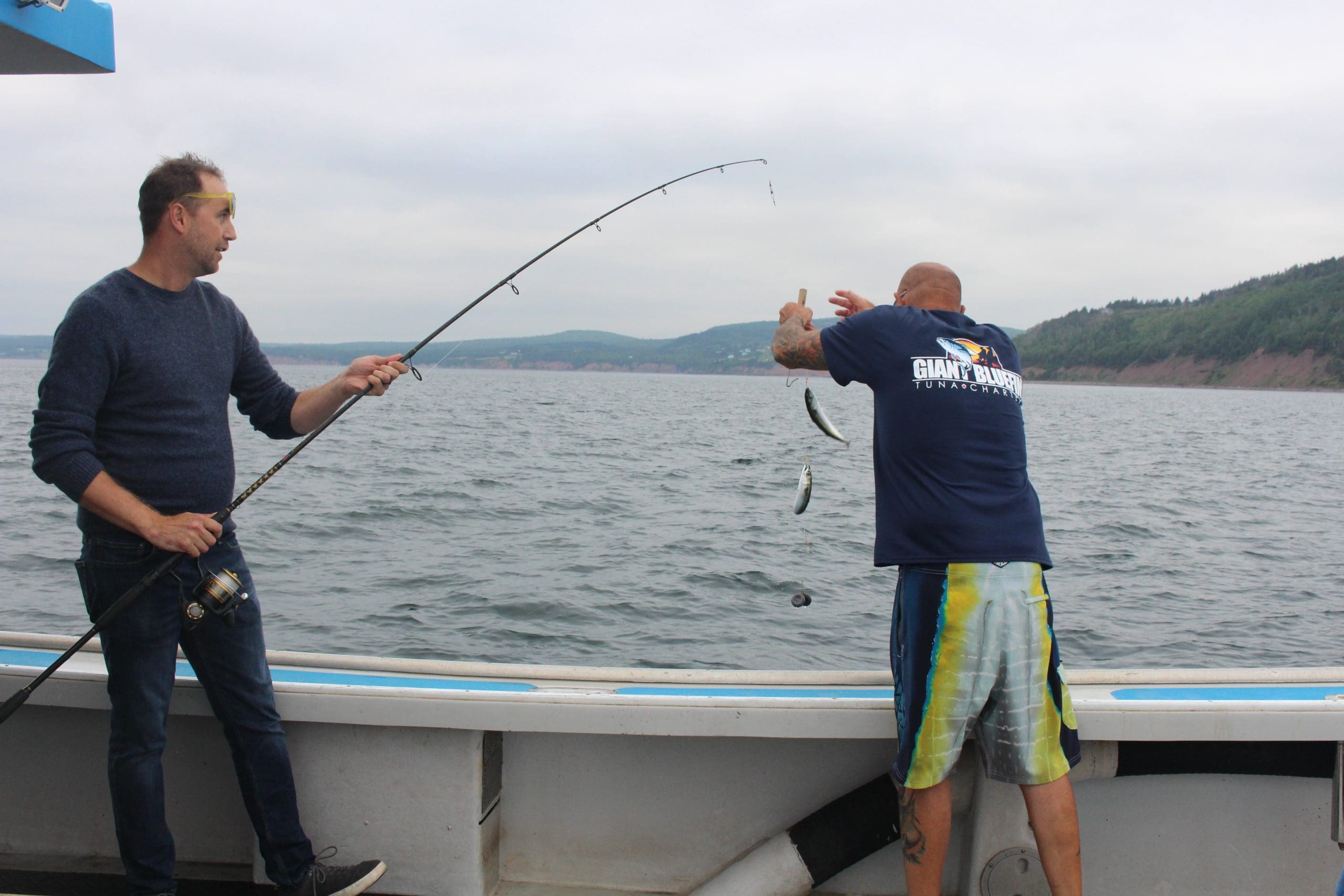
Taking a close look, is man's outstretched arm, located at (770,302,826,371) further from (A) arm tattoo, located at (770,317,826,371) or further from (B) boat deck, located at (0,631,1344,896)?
(B) boat deck, located at (0,631,1344,896)

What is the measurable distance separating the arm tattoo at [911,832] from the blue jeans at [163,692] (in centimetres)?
151

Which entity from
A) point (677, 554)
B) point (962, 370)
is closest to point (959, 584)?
point (962, 370)

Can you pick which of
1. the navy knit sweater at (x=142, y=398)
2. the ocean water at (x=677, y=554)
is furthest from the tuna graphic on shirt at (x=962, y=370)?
the ocean water at (x=677, y=554)

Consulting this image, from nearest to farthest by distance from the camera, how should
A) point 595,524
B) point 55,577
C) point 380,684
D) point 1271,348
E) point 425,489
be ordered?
point 380,684 → point 55,577 → point 595,524 → point 425,489 → point 1271,348

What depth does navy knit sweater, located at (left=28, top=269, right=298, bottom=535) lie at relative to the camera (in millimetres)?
2045

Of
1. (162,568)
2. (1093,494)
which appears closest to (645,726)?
(162,568)

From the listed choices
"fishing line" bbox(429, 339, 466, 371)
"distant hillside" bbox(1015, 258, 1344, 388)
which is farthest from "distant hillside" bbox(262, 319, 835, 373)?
"distant hillside" bbox(1015, 258, 1344, 388)

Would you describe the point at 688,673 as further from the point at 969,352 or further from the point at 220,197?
the point at 220,197

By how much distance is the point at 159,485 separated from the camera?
220cm

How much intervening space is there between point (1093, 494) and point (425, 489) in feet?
34.0

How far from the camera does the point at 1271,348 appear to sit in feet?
306

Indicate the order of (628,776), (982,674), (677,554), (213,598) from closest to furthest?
(982,674) < (213,598) < (628,776) < (677,554)

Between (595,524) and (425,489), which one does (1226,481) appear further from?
(425,489)

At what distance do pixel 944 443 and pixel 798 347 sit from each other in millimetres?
510
